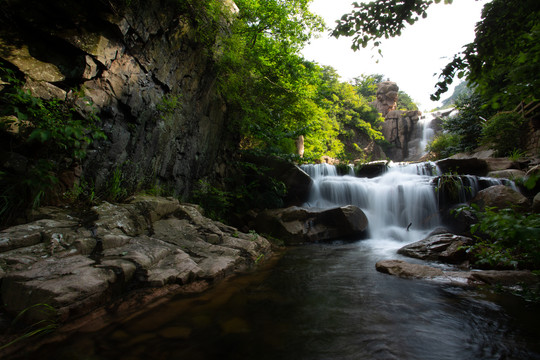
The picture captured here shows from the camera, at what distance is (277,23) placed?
8.93 meters

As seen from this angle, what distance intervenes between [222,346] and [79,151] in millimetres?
3073

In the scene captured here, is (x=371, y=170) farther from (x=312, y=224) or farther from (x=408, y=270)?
(x=408, y=270)

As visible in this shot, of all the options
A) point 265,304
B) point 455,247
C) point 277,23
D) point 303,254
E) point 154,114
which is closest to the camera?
point 265,304

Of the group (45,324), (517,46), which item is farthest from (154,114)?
(517,46)

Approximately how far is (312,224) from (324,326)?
509 cm

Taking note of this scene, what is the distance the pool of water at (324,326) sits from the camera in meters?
1.79

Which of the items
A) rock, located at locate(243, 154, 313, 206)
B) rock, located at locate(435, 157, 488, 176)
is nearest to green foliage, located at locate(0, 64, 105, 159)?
rock, located at locate(243, 154, 313, 206)

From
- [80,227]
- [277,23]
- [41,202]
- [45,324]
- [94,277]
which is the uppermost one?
[277,23]

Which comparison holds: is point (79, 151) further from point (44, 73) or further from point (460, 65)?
point (460, 65)

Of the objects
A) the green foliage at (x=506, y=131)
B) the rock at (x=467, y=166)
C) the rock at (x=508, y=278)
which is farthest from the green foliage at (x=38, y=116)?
the green foliage at (x=506, y=131)

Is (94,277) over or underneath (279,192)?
underneath

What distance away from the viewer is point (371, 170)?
11.3 metres

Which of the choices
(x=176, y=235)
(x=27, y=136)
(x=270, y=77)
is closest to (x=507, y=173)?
(x=270, y=77)

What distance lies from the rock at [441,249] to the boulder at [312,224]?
1926 mm
